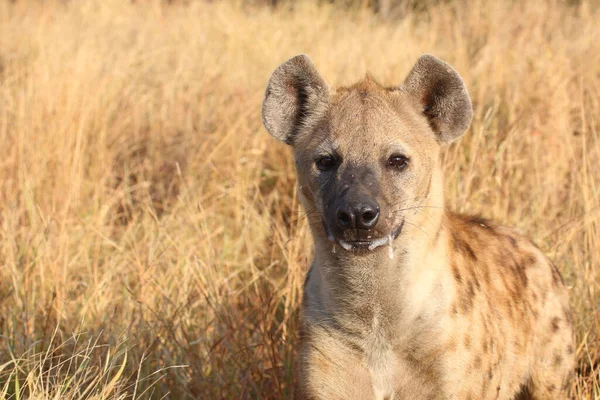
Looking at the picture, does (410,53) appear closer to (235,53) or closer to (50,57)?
(235,53)

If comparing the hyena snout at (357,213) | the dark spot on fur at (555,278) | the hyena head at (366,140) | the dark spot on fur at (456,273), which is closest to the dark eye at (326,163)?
the hyena head at (366,140)

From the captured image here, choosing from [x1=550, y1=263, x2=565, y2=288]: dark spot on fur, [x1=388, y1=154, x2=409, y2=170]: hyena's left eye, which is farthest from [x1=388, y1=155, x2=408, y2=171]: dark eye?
[x1=550, y1=263, x2=565, y2=288]: dark spot on fur

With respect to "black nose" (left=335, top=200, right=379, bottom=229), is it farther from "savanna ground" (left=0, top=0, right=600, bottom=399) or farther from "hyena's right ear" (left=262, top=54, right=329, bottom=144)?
"savanna ground" (left=0, top=0, right=600, bottom=399)

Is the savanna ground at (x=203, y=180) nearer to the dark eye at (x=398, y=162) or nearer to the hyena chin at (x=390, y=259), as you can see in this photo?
the hyena chin at (x=390, y=259)

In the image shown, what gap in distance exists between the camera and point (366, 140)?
306 centimetres

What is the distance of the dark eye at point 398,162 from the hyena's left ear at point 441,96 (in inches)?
10.2

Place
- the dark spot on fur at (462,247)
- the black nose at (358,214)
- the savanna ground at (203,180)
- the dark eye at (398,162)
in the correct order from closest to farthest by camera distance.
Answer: the black nose at (358,214) < the dark eye at (398,162) < the dark spot on fur at (462,247) < the savanna ground at (203,180)

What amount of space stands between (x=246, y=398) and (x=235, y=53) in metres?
4.09

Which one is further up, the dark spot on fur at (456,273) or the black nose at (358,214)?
the black nose at (358,214)

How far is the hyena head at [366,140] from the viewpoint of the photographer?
287 cm

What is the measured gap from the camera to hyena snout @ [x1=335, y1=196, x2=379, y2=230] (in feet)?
9.06

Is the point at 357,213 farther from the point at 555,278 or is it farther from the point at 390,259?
the point at 555,278

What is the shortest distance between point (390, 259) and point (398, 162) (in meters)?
0.33

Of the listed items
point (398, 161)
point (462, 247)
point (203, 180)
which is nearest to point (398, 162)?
point (398, 161)
